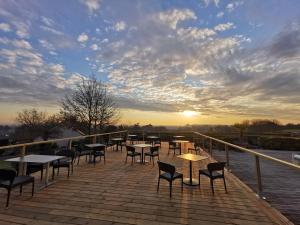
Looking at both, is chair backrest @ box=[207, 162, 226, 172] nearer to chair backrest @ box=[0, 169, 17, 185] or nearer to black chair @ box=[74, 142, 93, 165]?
chair backrest @ box=[0, 169, 17, 185]

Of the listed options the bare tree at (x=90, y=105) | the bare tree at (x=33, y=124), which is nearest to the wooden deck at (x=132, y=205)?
the bare tree at (x=90, y=105)

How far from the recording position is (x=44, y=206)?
3.39 metres

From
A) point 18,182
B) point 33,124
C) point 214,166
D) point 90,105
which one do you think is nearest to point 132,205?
point 214,166

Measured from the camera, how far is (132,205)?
11.4 feet

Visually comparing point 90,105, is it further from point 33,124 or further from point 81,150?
point 33,124

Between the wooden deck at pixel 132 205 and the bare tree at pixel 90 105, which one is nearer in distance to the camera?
the wooden deck at pixel 132 205

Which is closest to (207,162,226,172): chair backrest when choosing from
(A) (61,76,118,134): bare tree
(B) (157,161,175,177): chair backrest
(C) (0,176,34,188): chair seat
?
(B) (157,161,175,177): chair backrest

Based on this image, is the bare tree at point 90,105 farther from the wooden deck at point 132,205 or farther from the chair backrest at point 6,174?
the chair backrest at point 6,174

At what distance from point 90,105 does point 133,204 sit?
701 inches

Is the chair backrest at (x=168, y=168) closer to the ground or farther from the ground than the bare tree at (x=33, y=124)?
closer to the ground

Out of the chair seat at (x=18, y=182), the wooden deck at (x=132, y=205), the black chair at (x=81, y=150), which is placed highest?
the black chair at (x=81, y=150)

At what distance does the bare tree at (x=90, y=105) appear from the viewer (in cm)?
1992

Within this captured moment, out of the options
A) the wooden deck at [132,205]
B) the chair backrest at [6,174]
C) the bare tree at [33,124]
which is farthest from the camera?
the bare tree at [33,124]

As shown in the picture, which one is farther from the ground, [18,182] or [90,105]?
[90,105]
